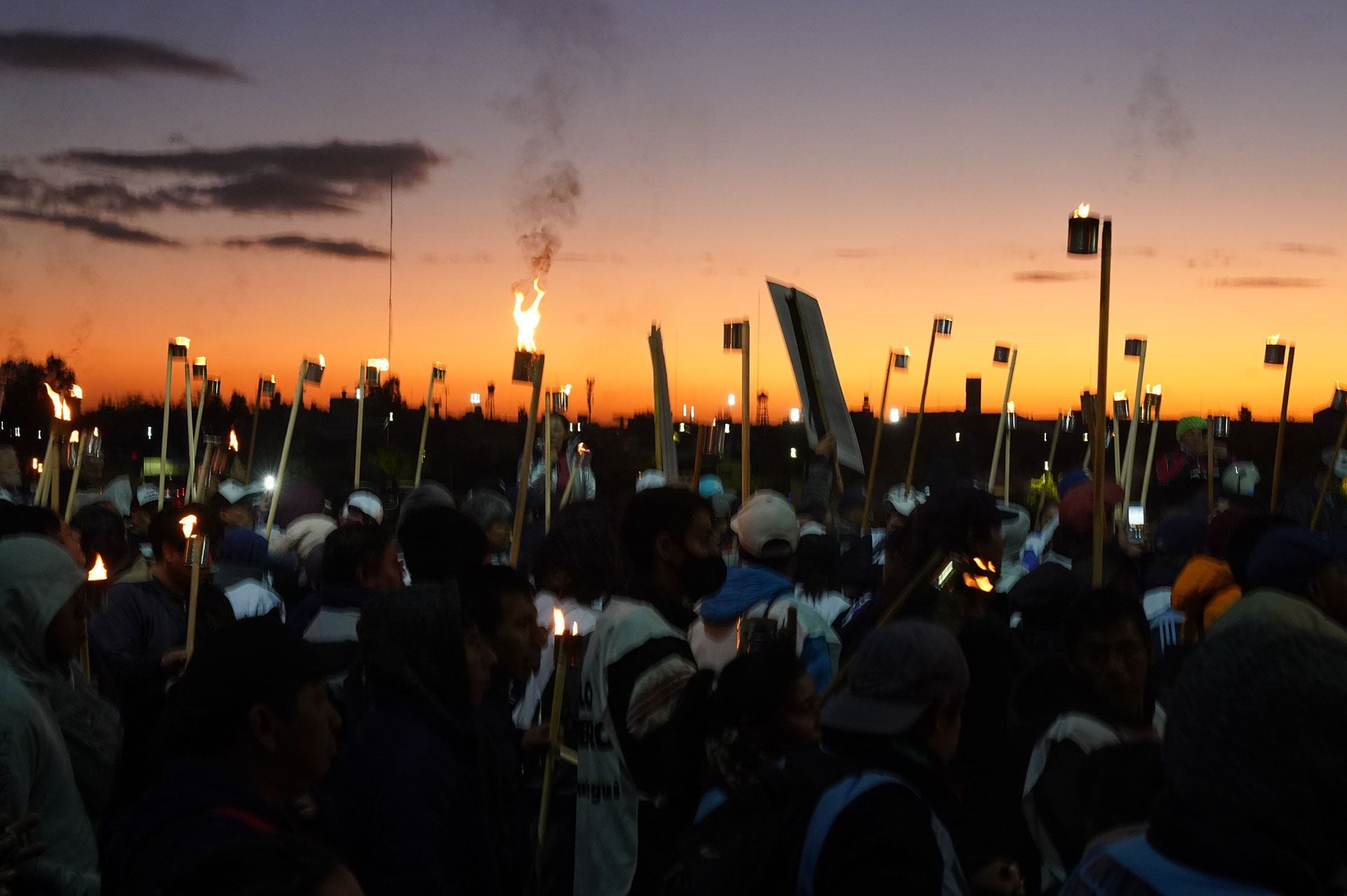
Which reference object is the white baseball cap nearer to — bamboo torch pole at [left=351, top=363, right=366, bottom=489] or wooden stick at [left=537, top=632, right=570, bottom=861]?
wooden stick at [left=537, top=632, right=570, bottom=861]

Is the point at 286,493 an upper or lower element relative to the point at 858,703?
lower

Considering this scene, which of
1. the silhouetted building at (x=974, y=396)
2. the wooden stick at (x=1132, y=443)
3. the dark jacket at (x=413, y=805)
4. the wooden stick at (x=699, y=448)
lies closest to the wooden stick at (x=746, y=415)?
the wooden stick at (x=699, y=448)

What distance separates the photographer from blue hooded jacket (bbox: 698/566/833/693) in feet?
18.1

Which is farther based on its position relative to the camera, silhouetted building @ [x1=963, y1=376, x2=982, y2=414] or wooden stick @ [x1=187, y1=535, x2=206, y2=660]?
silhouetted building @ [x1=963, y1=376, x2=982, y2=414]

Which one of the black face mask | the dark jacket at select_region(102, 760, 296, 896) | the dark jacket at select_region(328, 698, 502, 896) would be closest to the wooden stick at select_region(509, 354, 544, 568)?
the black face mask

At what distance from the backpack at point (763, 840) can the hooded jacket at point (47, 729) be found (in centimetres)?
170

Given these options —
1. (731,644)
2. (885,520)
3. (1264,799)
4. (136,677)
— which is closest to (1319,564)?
(731,644)

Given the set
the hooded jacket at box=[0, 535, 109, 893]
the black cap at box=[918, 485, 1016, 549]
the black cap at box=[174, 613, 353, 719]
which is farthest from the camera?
the black cap at box=[918, 485, 1016, 549]

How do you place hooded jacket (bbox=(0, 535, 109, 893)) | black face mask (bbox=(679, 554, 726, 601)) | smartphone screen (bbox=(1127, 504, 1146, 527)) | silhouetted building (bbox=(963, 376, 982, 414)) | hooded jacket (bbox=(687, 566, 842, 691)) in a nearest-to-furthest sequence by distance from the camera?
hooded jacket (bbox=(0, 535, 109, 893)) → black face mask (bbox=(679, 554, 726, 601)) → hooded jacket (bbox=(687, 566, 842, 691)) → smartphone screen (bbox=(1127, 504, 1146, 527)) → silhouetted building (bbox=(963, 376, 982, 414))

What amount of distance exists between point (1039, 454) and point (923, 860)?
7616cm

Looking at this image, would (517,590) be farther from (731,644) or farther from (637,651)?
(731,644)

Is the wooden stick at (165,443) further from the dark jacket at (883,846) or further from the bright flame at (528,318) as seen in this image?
the dark jacket at (883,846)

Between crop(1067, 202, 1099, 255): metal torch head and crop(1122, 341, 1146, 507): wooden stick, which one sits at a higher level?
crop(1067, 202, 1099, 255): metal torch head

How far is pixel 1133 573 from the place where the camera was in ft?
26.8
